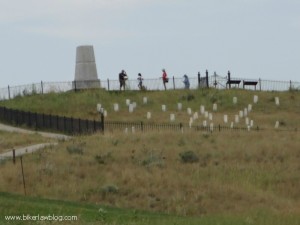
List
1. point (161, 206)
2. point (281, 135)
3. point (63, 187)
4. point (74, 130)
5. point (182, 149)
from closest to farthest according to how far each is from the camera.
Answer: point (161, 206) → point (63, 187) → point (182, 149) → point (281, 135) → point (74, 130)

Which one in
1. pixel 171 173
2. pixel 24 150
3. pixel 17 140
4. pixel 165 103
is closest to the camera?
pixel 171 173

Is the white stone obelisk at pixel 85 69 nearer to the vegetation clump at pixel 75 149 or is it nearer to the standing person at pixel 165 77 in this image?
the standing person at pixel 165 77

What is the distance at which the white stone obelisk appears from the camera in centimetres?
5578

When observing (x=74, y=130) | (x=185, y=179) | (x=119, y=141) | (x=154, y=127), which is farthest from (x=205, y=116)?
(x=185, y=179)

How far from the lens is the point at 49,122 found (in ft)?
148

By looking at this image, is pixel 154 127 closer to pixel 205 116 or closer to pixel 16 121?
pixel 205 116

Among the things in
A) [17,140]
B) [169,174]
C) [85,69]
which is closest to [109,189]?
[169,174]

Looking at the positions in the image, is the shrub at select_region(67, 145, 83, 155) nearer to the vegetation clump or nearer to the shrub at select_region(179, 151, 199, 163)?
the vegetation clump

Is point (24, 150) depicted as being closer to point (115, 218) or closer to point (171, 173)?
point (171, 173)

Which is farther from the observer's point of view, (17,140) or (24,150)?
(17,140)

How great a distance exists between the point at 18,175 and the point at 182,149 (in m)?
7.41

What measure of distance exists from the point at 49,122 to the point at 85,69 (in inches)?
443

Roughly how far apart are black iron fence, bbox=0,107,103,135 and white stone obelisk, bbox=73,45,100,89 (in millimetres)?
7914

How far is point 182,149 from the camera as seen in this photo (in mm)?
32406
